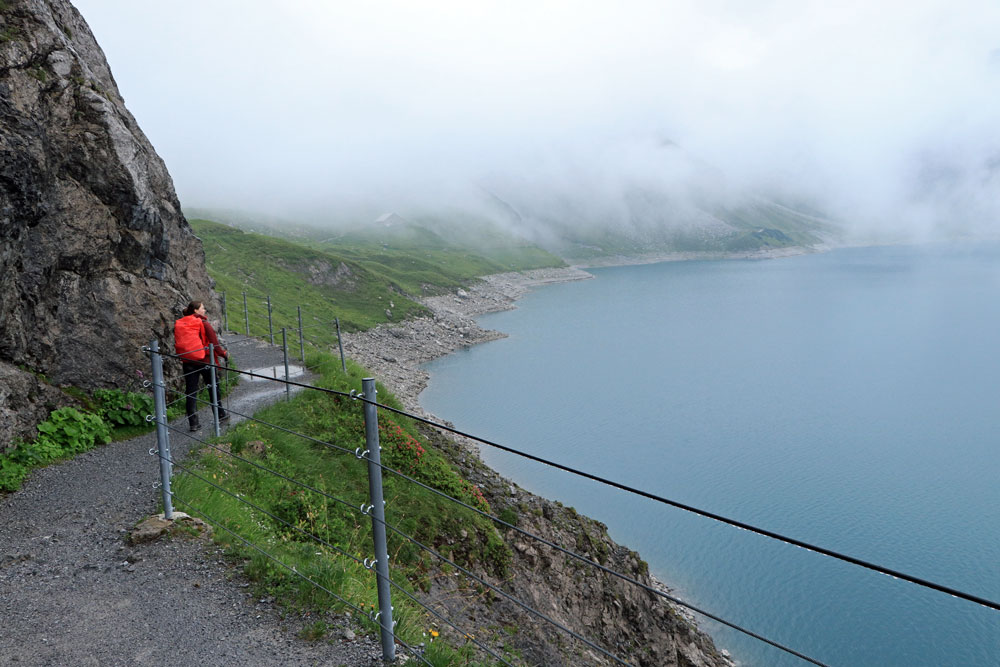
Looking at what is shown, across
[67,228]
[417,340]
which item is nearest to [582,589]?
[67,228]

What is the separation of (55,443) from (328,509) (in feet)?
17.6

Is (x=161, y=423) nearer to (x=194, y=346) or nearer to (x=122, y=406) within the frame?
(x=194, y=346)

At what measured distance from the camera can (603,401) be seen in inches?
2084

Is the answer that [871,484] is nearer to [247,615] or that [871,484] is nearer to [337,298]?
[247,615]

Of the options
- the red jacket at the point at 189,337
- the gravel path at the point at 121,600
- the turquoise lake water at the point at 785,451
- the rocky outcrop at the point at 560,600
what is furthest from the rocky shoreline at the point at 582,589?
the red jacket at the point at 189,337

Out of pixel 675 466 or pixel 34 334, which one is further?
pixel 675 466

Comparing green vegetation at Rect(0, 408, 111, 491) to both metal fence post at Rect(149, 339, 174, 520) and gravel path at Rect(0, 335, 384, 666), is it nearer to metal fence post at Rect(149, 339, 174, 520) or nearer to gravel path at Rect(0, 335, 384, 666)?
gravel path at Rect(0, 335, 384, 666)

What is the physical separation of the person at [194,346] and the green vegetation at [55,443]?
1.69 m

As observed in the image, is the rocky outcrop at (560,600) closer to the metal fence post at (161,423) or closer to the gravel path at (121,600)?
the gravel path at (121,600)

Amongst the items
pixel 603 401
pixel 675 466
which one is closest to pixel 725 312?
pixel 603 401

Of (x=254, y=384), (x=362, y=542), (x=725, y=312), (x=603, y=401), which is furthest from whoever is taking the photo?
(x=725, y=312)

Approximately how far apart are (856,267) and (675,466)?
606ft

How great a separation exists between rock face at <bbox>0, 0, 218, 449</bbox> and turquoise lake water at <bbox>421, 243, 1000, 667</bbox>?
21643 mm

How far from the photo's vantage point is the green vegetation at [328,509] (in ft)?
25.2
